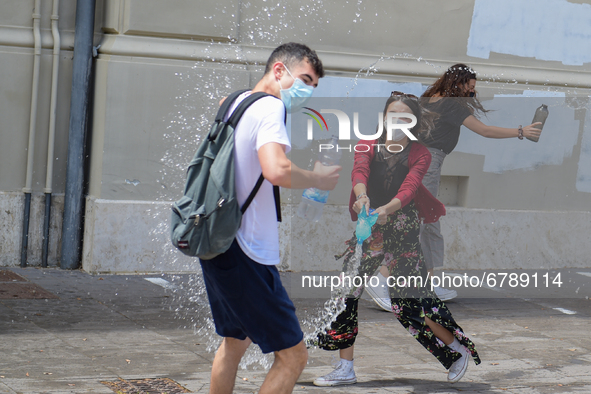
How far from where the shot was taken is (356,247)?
454 centimetres

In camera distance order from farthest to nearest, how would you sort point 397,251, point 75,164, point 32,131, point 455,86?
point 75,164, point 32,131, point 455,86, point 397,251

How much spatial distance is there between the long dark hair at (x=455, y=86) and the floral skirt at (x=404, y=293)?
5.52ft

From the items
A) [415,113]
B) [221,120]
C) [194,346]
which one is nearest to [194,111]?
[194,346]

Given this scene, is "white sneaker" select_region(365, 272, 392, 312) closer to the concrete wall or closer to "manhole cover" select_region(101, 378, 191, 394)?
the concrete wall

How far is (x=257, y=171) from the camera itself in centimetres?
311

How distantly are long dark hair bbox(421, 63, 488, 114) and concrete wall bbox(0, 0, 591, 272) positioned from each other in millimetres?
763

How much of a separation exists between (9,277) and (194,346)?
2.76 meters

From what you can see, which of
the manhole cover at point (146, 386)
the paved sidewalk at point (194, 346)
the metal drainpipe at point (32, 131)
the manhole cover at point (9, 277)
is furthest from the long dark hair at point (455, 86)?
the manhole cover at point (9, 277)

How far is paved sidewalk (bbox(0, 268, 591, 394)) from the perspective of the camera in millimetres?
4348

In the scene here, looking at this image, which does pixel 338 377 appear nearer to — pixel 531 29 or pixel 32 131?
pixel 32 131

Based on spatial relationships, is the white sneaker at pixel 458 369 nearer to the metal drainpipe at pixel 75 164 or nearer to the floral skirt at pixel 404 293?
the floral skirt at pixel 404 293

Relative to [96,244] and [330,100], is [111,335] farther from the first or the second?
[330,100]

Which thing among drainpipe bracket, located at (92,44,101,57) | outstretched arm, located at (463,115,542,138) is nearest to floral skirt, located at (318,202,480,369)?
outstretched arm, located at (463,115,542,138)

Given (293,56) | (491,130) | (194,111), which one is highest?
(293,56)
